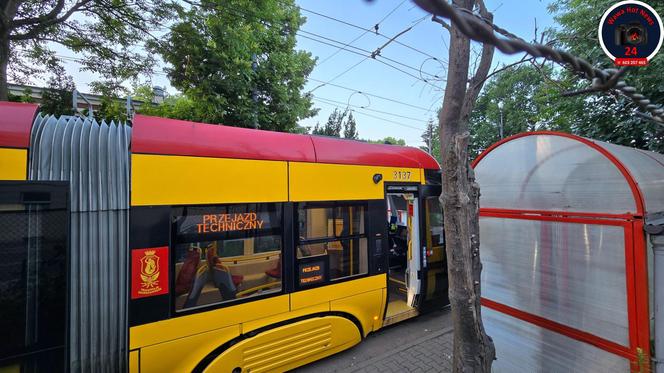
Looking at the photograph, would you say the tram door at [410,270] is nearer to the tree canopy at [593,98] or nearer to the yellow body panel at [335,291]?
the yellow body panel at [335,291]

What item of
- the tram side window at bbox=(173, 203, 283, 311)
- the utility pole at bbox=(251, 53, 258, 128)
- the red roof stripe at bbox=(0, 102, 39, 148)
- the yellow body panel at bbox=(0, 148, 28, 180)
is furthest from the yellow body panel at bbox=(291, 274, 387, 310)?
the utility pole at bbox=(251, 53, 258, 128)

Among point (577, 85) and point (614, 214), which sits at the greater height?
point (577, 85)

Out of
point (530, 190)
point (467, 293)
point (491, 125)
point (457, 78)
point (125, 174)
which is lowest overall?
point (467, 293)

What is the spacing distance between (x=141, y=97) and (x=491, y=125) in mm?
21073

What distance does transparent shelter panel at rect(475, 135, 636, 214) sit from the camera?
241 centimetres

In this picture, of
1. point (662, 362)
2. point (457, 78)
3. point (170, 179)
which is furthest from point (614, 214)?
point (170, 179)

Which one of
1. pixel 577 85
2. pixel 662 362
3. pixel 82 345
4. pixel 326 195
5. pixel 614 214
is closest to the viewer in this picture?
pixel 662 362

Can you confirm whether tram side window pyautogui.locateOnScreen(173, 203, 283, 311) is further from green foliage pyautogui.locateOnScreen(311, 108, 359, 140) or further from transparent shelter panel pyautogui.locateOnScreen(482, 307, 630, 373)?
green foliage pyautogui.locateOnScreen(311, 108, 359, 140)

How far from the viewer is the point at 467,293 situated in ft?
7.90

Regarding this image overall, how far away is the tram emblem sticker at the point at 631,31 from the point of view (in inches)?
72.7

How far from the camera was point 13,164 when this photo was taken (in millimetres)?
A: 2525

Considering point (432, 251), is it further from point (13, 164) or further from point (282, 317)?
point (13, 164)

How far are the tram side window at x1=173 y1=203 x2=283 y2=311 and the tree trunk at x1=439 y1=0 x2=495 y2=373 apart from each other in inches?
80.3

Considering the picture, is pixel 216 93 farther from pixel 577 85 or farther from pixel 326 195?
pixel 577 85
